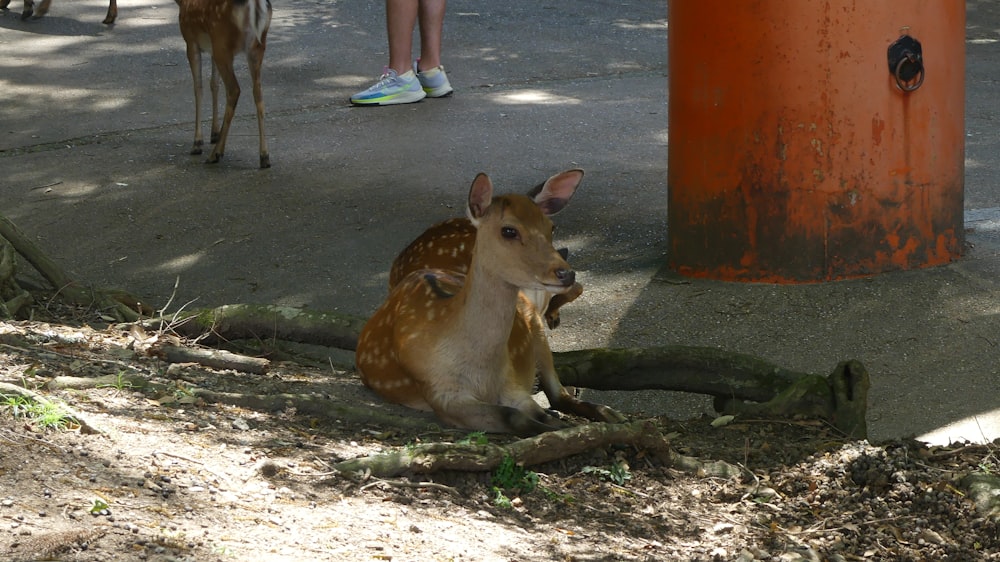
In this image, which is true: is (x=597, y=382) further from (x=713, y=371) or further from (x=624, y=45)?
(x=624, y=45)

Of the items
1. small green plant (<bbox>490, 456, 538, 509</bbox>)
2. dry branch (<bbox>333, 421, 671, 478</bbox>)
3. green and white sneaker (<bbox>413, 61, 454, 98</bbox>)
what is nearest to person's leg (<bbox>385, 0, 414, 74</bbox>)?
green and white sneaker (<bbox>413, 61, 454, 98</bbox>)

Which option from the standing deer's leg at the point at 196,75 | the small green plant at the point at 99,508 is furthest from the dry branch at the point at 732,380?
the standing deer's leg at the point at 196,75

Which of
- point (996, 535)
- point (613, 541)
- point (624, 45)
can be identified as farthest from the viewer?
point (624, 45)

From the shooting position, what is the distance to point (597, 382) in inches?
204

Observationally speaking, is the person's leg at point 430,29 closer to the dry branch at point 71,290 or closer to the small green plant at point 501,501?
the dry branch at point 71,290

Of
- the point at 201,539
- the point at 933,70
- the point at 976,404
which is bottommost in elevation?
the point at 976,404

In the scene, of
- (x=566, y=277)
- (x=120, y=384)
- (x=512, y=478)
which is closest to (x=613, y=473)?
(x=512, y=478)

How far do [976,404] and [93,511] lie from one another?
3390mm

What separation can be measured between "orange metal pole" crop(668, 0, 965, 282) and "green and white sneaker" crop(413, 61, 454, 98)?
437 cm

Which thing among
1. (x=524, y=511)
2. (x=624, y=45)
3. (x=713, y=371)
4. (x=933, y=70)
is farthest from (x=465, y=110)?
(x=524, y=511)

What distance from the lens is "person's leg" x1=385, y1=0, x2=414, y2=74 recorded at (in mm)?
9805

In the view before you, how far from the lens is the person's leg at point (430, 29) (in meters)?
10.1

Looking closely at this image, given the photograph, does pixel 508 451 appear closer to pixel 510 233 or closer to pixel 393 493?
pixel 393 493

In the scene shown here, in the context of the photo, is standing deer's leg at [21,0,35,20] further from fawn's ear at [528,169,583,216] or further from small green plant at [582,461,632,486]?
small green plant at [582,461,632,486]
